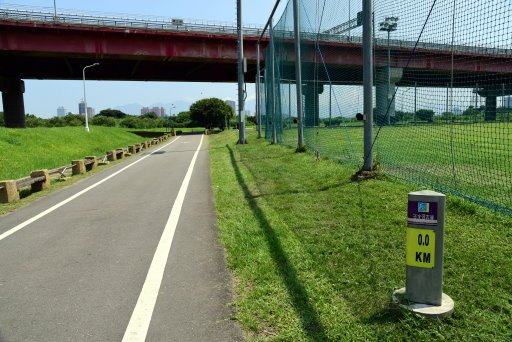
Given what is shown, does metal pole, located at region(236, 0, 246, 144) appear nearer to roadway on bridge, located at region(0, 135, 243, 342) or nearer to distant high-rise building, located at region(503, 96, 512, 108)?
distant high-rise building, located at region(503, 96, 512, 108)

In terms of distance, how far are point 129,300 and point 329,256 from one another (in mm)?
2034

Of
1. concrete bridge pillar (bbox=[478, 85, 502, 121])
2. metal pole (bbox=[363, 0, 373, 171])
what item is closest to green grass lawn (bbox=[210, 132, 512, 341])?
metal pole (bbox=[363, 0, 373, 171])

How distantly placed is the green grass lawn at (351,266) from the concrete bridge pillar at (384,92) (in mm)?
2185

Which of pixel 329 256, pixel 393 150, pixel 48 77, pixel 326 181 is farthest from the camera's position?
pixel 48 77

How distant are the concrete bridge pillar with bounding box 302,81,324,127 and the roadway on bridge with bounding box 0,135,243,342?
6057mm

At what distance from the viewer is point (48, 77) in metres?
48.9

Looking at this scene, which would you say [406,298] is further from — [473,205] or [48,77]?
[48,77]

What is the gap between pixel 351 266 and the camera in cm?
416

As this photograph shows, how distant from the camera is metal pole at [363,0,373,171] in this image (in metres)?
7.87

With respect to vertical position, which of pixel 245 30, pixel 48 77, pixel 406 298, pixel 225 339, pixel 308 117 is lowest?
pixel 225 339

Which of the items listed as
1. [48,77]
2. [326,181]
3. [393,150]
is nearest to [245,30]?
[48,77]

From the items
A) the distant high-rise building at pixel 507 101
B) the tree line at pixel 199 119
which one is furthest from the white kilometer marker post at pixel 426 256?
the tree line at pixel 199 119

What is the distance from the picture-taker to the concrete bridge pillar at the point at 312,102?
12912 mm

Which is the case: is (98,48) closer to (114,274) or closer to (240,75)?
(240,75)
